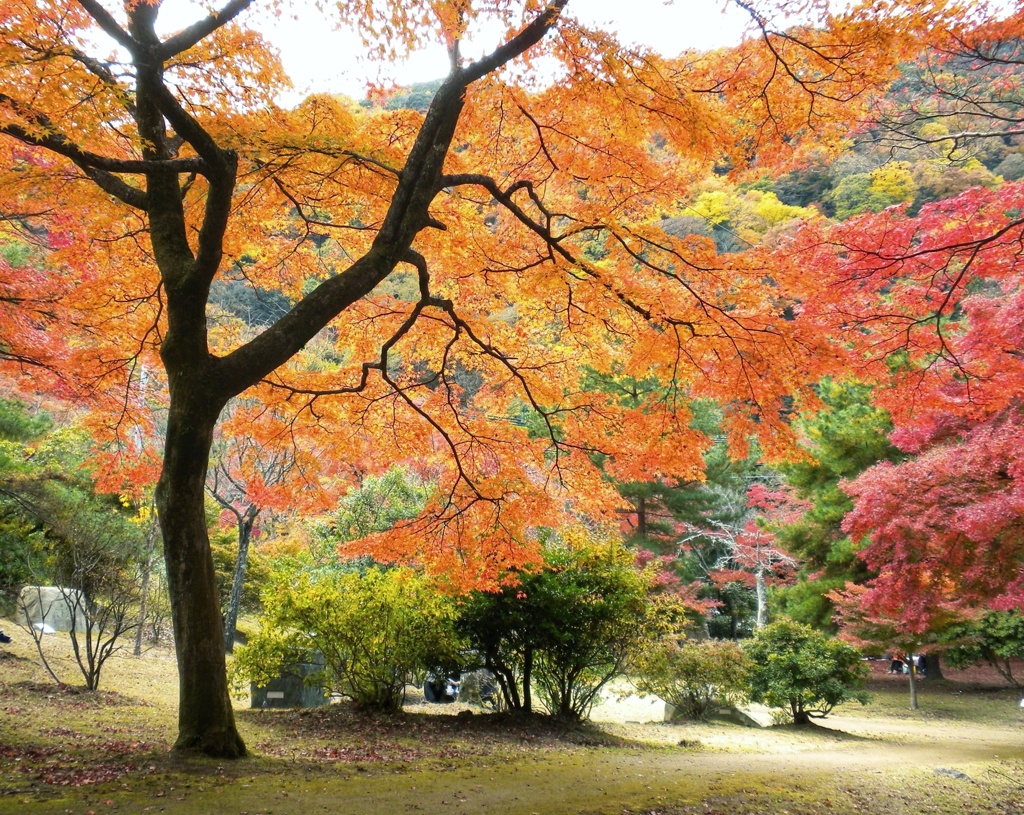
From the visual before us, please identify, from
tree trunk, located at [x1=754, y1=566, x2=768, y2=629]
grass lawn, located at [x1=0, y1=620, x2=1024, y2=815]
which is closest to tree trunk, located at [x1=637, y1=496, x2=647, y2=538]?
tree trunk, located at [x1=754, y1=566, x2=768, y2=629]

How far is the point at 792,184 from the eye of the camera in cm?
2538

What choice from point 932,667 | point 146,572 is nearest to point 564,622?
point 146,572

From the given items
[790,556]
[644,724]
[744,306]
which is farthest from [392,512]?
[790,556]

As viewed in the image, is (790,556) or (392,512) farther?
(790,556)

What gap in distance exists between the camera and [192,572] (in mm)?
3723

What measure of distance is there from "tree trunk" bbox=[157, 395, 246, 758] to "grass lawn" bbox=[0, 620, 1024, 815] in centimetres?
22

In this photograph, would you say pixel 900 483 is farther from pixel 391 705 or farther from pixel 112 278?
pixel 112 278

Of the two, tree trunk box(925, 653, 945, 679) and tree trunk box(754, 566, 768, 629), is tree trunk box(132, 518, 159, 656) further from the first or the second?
tree trunk box(925, 653, 945, 679)

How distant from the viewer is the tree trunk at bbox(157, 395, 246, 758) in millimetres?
3711

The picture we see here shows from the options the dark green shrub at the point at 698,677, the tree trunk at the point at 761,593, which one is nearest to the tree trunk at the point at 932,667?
the tree trunk at the point at 761,593

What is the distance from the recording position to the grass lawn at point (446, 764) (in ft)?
10.6

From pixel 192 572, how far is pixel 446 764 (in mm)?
2422

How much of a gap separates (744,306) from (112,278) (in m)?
5.09

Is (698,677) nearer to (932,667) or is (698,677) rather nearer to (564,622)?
(564,622)
